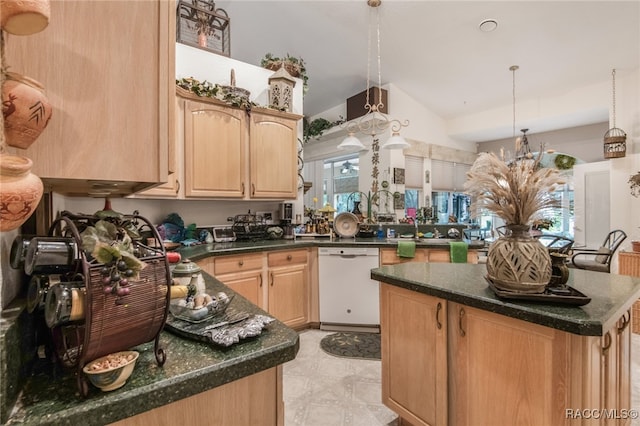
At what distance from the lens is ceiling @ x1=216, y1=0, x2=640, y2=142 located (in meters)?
3.21

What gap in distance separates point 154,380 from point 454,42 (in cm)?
446

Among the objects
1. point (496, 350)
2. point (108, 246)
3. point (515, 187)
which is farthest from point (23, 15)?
point (496, 350)

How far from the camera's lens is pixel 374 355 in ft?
8.70

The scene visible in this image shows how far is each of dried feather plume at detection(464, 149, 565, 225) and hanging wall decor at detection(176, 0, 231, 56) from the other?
2.98 m

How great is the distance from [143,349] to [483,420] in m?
1.40

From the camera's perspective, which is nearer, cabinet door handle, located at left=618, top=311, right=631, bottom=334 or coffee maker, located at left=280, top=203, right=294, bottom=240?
cabinet door handle, located at left=618, top=311, right=631, bottom=334

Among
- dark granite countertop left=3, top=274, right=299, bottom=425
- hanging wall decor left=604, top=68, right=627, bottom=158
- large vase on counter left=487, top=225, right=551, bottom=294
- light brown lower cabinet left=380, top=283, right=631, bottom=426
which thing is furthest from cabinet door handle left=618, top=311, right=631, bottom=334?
hanging wall decor left=604, top=68, right=627, bottom=158

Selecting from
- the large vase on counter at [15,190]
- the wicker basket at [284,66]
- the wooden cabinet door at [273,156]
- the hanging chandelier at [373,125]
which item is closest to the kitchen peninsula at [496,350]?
the large vase on counter at [15,190]

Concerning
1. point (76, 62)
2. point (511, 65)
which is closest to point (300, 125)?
point (511, 65)

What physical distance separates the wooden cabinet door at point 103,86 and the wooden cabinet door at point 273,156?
2384mm

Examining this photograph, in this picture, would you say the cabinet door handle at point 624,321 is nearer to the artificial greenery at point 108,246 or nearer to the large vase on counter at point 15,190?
the artificial greenery at point 108,246

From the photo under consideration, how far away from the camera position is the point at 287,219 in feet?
11.6

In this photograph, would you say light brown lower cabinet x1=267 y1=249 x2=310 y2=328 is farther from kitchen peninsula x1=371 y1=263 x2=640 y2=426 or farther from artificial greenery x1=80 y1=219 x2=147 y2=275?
artificial greenery x1=80 y1=219 x2=147 y2=275

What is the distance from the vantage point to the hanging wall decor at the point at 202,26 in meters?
2.89
